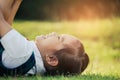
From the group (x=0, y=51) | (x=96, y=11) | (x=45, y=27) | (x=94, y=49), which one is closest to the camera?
(x=0, y=51)

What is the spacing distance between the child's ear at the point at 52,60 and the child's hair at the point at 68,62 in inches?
1.3

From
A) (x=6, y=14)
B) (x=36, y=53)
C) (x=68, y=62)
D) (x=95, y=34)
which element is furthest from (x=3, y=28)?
(x=95, y=34)

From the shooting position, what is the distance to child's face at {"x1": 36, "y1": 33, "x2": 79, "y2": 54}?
5633mm

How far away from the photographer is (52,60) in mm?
5609

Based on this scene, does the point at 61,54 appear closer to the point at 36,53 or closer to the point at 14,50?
the point at 36,53

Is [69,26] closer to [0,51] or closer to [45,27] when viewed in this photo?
[45,27]

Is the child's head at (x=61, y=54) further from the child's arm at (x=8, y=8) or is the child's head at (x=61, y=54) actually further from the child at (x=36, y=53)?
the child's arm at (x=8, y=8)

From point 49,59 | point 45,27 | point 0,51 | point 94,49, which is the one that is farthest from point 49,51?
point 45,27

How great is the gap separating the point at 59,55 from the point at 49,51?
12 cm

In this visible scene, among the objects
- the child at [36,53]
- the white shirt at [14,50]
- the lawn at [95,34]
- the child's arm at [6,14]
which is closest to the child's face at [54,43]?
the child at [36,53]

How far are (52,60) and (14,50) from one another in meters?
0.43

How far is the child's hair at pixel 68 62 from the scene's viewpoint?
18.4ft

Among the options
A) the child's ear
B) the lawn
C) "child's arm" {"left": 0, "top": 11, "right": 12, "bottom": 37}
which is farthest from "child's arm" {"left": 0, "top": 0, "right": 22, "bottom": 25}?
the lawn

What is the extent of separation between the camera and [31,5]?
18703mm
